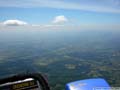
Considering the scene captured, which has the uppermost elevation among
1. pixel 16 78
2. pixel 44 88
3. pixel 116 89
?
pixel 16 78

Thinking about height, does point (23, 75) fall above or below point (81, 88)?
above

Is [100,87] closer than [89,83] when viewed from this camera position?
Yes

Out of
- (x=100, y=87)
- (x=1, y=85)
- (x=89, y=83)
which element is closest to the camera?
(x=1, y=85)

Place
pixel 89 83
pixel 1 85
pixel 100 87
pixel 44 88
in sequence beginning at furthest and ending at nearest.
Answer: pixel 89 83
pixel 100 87
pixel 44 88
pixel 1 85

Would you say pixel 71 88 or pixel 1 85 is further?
pixel 71 88

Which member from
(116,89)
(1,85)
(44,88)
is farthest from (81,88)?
(1,85)

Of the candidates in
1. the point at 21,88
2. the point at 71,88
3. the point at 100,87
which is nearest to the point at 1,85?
the point at 21,88

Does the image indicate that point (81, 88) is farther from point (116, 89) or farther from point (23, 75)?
point (23, 75)

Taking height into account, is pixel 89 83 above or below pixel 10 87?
below

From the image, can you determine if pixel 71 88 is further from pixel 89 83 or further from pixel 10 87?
pixel 10 87
